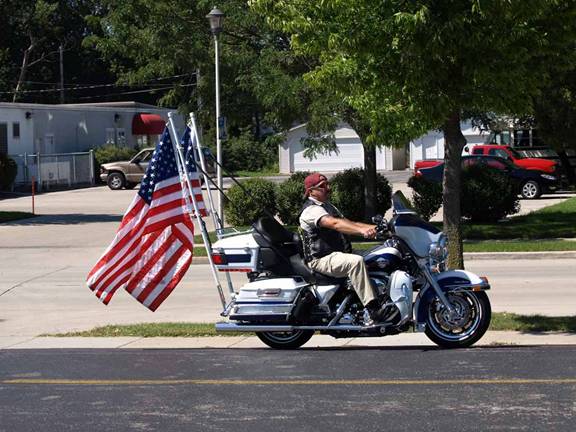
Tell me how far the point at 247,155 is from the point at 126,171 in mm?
15339

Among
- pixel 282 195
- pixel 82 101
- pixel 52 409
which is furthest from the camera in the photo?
pixel 82 101

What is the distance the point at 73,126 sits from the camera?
53625mm

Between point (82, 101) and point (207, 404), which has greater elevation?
point (82, 101)

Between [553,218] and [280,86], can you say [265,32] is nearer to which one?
[280,86]

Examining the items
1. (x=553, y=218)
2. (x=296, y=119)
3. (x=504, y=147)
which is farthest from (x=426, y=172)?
(x=296, y=119)

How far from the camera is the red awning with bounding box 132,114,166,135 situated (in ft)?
188

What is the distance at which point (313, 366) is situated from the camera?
30.6 ft

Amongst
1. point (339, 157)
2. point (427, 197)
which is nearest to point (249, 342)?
point (427, 197)

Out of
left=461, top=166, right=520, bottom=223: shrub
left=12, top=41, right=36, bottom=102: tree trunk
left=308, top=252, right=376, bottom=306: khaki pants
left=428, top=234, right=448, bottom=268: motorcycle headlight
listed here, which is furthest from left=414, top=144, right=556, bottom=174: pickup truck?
left=12, top=41, right=36, bottom=102: tree trunk

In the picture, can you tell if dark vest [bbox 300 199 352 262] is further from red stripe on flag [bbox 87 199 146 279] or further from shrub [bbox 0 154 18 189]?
shrub [bbox 0 154 18 189]

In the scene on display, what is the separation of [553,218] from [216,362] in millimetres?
19707

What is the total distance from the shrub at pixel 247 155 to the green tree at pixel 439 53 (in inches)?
1903

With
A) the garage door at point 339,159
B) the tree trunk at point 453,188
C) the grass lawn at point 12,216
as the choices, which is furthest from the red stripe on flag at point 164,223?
the garage door at point 339,159

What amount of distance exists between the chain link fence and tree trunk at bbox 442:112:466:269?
3610 cm
